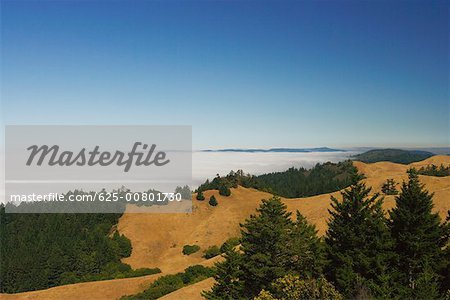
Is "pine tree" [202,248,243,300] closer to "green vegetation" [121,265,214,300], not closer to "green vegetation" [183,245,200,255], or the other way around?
"green vegetation" [121,265,214,300]

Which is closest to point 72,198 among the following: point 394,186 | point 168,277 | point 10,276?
point 10,276

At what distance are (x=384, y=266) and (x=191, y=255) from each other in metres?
61.0

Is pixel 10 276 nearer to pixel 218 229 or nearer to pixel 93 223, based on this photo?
pixel 93 223

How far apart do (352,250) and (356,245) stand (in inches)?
22.8

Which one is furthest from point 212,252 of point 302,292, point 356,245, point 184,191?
point 302,292

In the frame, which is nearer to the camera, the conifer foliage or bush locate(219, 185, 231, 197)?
the conifer foliage

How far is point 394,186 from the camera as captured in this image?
3201 inches

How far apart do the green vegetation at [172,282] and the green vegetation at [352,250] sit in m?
13.3

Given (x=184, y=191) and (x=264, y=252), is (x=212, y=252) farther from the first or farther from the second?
(x=264, y=252)

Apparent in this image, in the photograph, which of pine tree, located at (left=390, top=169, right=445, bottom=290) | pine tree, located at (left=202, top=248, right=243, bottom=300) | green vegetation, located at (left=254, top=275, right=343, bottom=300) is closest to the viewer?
green vegetation, located at (left=254, top=275, right=343, bottom=300)

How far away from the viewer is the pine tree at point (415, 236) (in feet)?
90.3

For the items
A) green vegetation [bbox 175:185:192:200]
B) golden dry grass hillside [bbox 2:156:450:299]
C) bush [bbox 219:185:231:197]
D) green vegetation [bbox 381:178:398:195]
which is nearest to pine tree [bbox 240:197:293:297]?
golden dry grass hillside [bbox 2:156:450:299]

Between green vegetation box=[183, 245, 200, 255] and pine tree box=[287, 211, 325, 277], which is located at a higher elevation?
pine tree box=[287, 211, 325, 277]

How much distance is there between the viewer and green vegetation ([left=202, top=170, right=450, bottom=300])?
27391 mm
